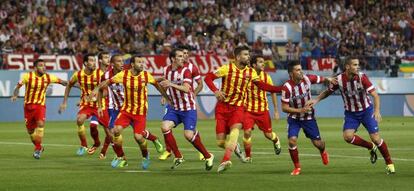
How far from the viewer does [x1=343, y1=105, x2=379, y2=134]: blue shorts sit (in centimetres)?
1785

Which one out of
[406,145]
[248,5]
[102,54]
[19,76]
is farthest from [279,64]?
[102,54]

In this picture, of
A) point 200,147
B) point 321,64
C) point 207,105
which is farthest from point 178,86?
point 321,64

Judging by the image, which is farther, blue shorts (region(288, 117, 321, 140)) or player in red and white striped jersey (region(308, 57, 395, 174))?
blue shorts (region(288, 117, 321, 140))

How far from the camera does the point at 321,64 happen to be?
4659 centimetres

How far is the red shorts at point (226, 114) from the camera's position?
18531 millimetres

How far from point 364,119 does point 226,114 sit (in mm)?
2440

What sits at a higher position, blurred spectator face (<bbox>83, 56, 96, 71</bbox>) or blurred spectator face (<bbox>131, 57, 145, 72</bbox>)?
blurred spectator face (<bbox>131, 57, 145, 72</bbox>)

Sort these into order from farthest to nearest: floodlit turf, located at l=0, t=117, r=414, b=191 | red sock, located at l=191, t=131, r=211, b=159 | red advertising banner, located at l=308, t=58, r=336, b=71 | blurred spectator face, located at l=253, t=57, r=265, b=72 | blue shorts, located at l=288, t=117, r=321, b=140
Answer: red advertising banner, located at l=308, t=58, r=336, b=71, blurred spectator face, located at l=253, t=57, r=265, b=72, red sock, located at l=191, t=131, r=211, b=159, blue shorts, located at l=288, t=117, r=321, b=140, floodlit turf, located at l=0, t=117, r=414, b=191

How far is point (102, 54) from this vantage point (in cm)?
2220

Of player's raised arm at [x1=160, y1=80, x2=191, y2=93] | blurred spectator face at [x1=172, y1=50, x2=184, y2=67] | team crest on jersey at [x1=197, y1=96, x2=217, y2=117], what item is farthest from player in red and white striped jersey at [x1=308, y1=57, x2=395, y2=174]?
team crest on jersey at [x1=197, y1=96, x2=217, y2=117]

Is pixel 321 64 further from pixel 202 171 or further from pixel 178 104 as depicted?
pixel 202 171

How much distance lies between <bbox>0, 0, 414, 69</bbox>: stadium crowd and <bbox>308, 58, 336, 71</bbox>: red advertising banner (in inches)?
40.0

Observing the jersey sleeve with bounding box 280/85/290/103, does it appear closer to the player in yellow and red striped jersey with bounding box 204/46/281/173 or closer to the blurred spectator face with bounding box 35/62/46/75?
the player in yellow and red striped jersey with bounding box 204/46/281/173

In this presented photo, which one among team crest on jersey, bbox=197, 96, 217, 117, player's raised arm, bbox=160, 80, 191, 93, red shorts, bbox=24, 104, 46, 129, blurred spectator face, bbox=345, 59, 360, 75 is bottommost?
team crest on jersey, bbox=197, 96, 217, 117
